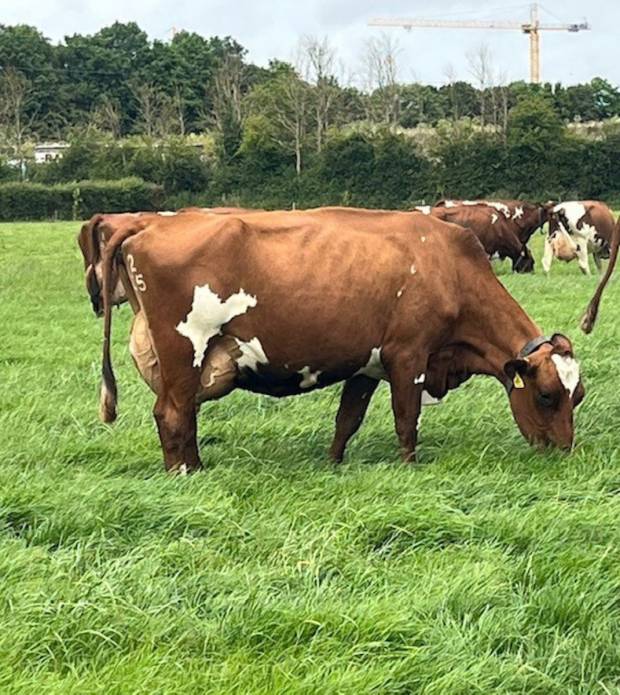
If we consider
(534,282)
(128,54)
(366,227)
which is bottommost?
(534,282)

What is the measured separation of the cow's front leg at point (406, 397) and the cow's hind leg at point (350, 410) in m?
0.26

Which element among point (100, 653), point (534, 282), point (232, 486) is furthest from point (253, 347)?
point (534, 282)

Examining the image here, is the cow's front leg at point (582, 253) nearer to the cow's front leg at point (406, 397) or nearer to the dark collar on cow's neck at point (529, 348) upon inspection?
the dark collar on cow's neck at point (529, 348)

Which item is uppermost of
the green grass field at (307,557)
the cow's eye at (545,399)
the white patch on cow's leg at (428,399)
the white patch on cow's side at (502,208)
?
the white patch on cow's side at (502,208)

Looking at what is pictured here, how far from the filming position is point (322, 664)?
3031mm

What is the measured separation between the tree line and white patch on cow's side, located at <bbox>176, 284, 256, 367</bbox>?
4293 cm

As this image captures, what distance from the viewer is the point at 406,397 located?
18.8 feet

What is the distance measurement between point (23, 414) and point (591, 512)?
3.95 meters

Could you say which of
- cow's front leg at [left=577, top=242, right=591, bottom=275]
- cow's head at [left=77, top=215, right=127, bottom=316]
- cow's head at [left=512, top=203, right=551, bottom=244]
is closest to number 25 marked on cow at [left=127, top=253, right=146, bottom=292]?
cow's head at [left=77, top=215, right=127, bottom=316]

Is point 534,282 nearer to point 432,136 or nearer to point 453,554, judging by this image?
point 453,554

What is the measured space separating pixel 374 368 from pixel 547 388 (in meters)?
1.00

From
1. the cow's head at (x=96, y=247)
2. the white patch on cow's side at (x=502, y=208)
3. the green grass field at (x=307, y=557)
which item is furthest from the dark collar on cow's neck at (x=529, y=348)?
the white patch on cow's side at (x=502, y=208)

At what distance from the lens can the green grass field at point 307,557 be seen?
306cm

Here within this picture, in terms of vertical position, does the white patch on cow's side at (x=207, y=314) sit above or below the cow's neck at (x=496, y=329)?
above
